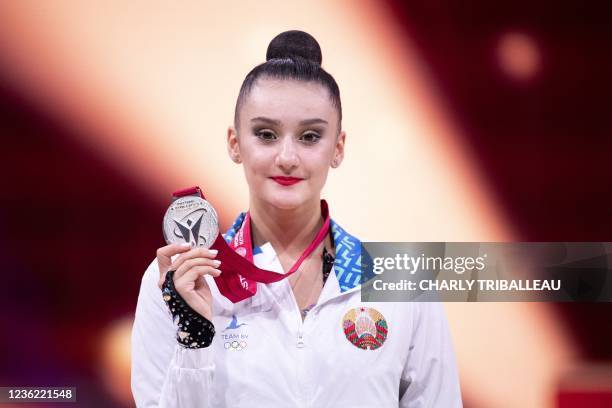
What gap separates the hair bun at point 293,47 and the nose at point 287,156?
0.94 ft

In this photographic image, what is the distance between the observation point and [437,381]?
2494mm

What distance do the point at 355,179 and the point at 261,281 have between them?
30.7 inches

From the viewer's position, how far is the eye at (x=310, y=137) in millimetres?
2428

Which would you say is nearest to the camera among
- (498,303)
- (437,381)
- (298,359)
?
(298,359)

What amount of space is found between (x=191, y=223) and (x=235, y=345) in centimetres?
38

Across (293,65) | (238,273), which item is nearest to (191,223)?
(238,273)

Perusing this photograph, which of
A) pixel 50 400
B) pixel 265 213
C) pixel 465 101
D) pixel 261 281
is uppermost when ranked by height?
pixel 465 101

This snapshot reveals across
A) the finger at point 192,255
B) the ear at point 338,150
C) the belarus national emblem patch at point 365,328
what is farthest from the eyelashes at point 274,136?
the belarus national emblem patch at point 365,328

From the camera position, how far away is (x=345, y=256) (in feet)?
8.23

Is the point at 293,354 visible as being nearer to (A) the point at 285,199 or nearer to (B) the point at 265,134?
(A) the point at 285,199

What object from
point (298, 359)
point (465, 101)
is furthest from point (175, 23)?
point (298, 359)

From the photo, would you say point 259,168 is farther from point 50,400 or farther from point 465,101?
point 50,400

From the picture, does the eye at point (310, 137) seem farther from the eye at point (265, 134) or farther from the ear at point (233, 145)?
the ear at point (233, 145)

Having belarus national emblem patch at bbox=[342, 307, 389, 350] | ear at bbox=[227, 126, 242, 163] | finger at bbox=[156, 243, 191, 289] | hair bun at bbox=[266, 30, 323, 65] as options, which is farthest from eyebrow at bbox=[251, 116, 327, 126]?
belarus national emblem patch at bbox=[342, 307, 389, 350]
